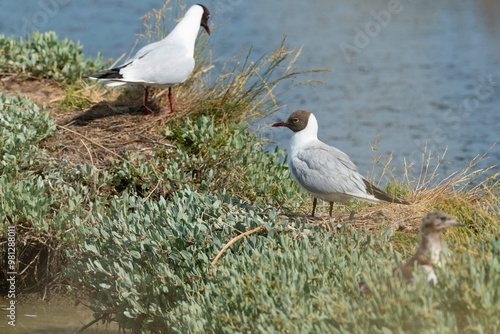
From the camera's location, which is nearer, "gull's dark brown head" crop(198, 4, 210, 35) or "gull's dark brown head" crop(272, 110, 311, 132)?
"gull's dark brown head" crop(272, 110, 311, 132)

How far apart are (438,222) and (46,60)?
6.61 meters

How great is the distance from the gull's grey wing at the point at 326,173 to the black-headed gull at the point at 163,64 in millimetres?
2327

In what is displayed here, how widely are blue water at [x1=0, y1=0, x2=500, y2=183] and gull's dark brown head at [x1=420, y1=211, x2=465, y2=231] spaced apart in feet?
14.6

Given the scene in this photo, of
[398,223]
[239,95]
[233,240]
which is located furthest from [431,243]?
[239,95]

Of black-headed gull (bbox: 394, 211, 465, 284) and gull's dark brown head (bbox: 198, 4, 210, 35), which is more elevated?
gull's dark brown head (bbox: 198, 4, 210, 35)

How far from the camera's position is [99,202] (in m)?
5.93

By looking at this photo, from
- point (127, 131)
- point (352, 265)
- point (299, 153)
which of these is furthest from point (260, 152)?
point (352, 265)

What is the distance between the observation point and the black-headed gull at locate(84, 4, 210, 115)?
22.1 ft

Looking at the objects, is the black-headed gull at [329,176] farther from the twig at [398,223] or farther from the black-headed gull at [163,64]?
the black-headed gull at [163,64]

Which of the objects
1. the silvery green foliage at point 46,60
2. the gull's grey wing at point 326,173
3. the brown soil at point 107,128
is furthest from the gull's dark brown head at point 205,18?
the gull's grey wing at point 326,173

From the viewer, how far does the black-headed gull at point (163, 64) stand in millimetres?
6730

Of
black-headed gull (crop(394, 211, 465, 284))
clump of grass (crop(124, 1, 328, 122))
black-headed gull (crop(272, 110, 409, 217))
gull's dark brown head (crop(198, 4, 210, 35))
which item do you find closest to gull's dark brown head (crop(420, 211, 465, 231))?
black-headed gull (crop(394, 211, 465, 284))

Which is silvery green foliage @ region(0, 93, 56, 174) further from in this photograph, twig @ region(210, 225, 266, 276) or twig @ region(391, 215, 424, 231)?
twig @ region(391, 215, 424, 231)

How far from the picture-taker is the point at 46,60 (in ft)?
28.3
